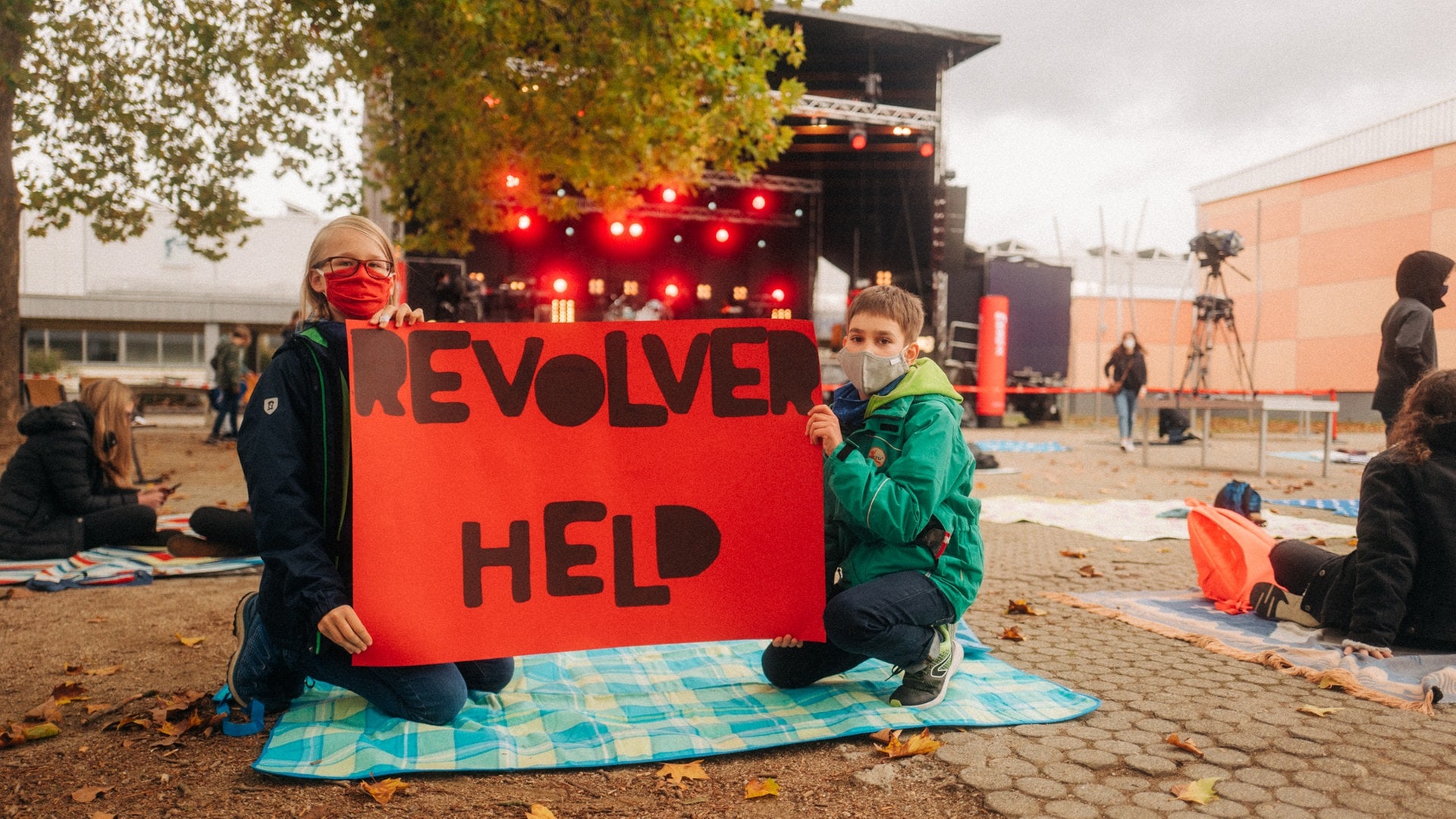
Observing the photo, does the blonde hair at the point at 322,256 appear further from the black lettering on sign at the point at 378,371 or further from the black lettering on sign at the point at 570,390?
the black lettering on sign at the point at 570,390

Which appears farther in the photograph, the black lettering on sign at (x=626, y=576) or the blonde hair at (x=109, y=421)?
the blonde hair at (x=109, y=421)

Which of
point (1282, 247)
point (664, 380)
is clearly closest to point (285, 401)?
point (664, 380)

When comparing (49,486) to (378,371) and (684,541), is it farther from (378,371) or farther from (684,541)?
(684,541)

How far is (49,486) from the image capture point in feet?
17.0

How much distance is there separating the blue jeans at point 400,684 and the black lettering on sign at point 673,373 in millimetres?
1037

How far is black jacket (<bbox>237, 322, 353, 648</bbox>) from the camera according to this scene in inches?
97.3

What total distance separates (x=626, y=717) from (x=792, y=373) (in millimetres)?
1195

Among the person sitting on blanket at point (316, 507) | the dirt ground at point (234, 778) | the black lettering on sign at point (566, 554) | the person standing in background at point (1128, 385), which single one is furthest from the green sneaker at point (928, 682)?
the person standing in background at point (1128, 385)

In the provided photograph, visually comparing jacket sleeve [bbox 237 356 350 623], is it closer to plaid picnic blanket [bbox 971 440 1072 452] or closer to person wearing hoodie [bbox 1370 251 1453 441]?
person wearing hoodie [bbox 1370 251 1453 441]

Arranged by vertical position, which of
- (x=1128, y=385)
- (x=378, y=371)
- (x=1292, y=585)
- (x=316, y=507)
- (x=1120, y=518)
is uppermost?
(x=378, y=371)

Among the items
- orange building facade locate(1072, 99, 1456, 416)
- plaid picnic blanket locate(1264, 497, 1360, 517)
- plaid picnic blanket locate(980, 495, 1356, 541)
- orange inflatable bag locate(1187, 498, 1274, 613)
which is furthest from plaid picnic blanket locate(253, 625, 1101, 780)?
orange building facade locate(1072, 99, 1456, 416)

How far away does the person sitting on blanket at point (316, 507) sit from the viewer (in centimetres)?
247

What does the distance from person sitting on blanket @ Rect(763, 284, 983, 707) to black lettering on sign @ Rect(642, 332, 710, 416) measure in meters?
0.38

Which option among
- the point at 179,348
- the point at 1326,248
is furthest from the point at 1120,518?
the point at 179,348
